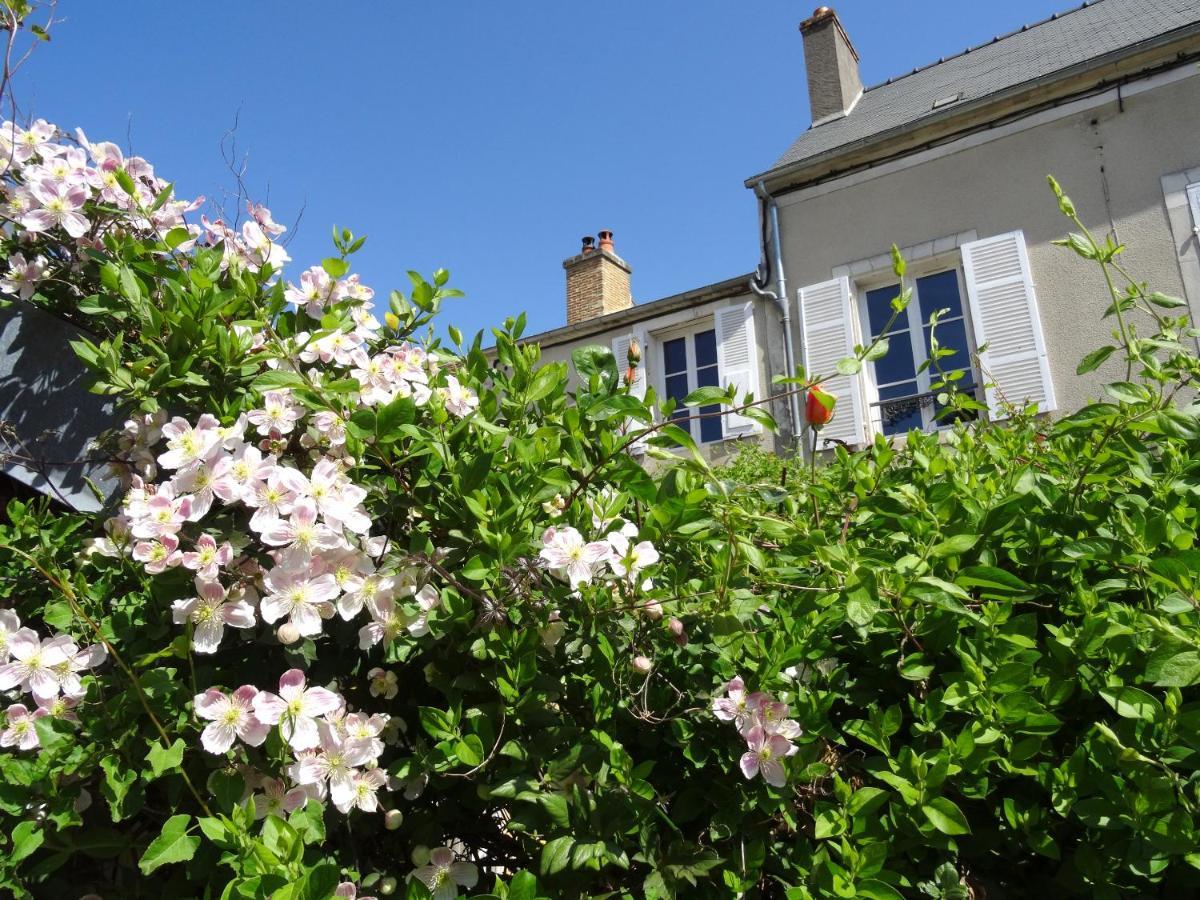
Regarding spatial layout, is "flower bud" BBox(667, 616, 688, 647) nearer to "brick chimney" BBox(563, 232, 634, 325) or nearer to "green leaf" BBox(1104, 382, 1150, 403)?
"green leaf" BBox(1104, 382, 1150, 403)

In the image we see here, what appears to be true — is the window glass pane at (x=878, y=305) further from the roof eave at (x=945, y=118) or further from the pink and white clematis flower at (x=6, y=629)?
the pink and white clematis flower at (x=6, y=629)

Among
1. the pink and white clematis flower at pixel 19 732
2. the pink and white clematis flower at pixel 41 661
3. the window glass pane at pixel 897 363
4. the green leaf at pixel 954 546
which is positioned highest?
the window glass pane at pixel 897 363

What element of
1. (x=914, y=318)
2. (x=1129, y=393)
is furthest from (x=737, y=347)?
(x=1129, y=393)

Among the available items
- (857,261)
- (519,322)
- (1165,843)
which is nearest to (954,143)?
(857,261)

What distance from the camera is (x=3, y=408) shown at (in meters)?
1.61

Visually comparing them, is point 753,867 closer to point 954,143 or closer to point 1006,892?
point 1006,892

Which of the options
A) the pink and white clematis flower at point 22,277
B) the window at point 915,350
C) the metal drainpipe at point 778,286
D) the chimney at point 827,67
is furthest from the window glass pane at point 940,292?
the pink and white clematis flower at point 22,277

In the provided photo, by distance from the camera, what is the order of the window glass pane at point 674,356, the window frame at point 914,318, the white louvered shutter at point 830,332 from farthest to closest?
the window glass pane at point 674,356 → the white louvered shutter at point 830,332 → the window frame at point 914,318

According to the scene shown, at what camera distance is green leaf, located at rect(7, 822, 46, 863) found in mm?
1080

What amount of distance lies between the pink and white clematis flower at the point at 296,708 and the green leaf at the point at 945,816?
806mm

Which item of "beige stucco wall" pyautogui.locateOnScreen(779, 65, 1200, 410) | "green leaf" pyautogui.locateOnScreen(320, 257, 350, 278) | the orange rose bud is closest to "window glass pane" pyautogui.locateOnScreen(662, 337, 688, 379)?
"beige stucco wall" pyautogui.locateOnScreen(779, 65, 1200, 410)

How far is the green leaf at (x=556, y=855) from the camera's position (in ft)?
3.39

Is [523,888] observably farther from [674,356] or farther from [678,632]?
[674,356]

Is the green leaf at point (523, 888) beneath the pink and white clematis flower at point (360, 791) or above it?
beneath
